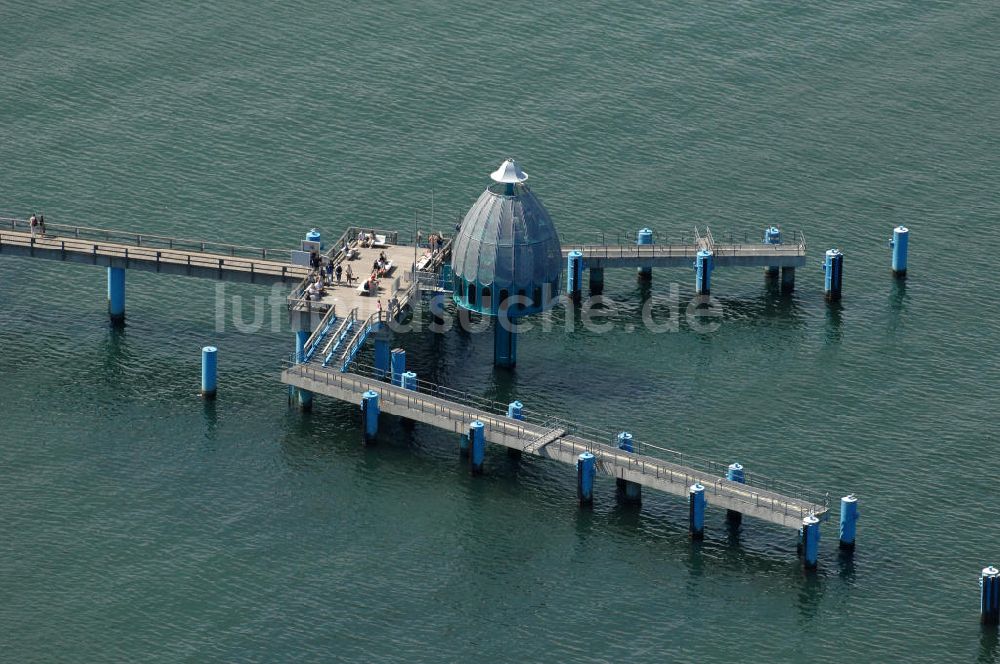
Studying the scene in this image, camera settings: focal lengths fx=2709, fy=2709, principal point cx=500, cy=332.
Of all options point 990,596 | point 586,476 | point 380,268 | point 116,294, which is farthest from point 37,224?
point 990,596

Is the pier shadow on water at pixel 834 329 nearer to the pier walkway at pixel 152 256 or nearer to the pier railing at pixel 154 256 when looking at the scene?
the pier walkway at pixel 152 256

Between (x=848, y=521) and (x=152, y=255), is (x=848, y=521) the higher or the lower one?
the lower one

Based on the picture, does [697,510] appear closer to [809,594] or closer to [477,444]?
[809,594]

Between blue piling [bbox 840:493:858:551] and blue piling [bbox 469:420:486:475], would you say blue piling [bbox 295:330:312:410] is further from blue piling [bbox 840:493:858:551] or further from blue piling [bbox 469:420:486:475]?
blue piling [bbox 840:493:858:551]

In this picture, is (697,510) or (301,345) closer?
(697,510)

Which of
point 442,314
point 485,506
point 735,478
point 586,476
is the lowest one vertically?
point 485,506
